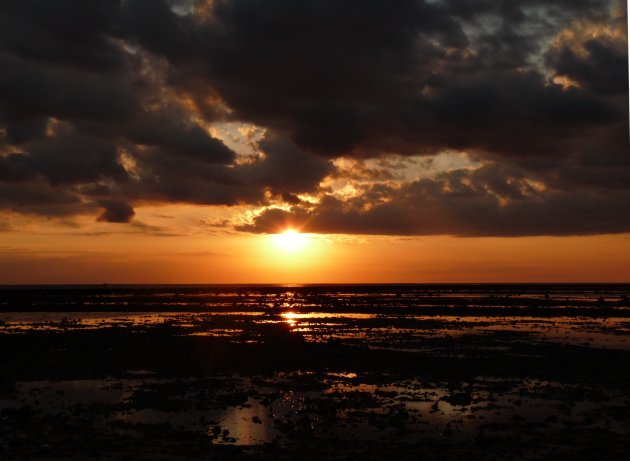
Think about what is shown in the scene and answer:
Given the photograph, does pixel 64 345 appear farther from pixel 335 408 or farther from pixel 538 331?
pixel 538 331

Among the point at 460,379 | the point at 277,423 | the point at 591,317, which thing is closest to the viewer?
the point at 277,423

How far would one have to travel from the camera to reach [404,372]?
2503 centimetres

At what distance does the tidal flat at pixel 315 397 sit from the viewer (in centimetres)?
Result: 1423

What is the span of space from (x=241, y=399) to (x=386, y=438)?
19.5 feet

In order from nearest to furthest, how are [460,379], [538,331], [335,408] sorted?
1. [335,408]
2. [460,379]
3. [538,331]

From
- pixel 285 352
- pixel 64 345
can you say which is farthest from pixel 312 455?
pixel 64 345

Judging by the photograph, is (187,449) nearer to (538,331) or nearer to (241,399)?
Answer: (241,399)

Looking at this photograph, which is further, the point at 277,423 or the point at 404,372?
the point at 404,372

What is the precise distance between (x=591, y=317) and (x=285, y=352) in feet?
123

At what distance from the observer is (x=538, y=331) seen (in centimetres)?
4378

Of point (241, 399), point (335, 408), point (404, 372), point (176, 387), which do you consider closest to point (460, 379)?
point (404, 372)

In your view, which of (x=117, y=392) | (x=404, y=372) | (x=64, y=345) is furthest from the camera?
(x=64, y=345)

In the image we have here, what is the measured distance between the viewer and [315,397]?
65.6 feet

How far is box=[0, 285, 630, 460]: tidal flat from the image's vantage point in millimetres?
14227
